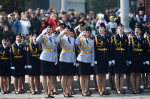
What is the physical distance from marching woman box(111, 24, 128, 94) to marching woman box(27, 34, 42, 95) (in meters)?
2.17

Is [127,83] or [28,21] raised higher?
[28,21]

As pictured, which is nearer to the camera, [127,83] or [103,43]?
[103,43]

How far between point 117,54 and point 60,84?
89.5 inches

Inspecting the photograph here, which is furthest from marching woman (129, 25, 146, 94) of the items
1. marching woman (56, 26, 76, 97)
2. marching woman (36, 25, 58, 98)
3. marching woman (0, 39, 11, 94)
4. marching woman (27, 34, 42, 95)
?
marching woman (0, 39, 11, 94)

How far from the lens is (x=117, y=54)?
1698 centimetres

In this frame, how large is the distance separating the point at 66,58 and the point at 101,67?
107cm

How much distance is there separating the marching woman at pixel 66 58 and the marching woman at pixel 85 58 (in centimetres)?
27

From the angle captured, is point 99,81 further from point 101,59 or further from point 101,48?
point 101,48

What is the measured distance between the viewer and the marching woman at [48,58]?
1636cm

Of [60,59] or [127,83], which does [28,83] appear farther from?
[127,83]

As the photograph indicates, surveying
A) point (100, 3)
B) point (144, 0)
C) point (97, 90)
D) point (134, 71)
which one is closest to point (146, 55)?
point (134, 71)

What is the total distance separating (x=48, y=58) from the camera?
16.4 metres

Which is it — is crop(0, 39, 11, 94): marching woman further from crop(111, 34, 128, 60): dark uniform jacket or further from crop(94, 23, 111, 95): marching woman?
crop(111, 34, 128, 60): dark uniform jacket

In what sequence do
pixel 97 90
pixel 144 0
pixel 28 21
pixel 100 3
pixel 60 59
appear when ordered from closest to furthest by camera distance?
pixel 60 59, pixel 97 90, pixel 28 21, pixel 144 0, pixel 100 3
